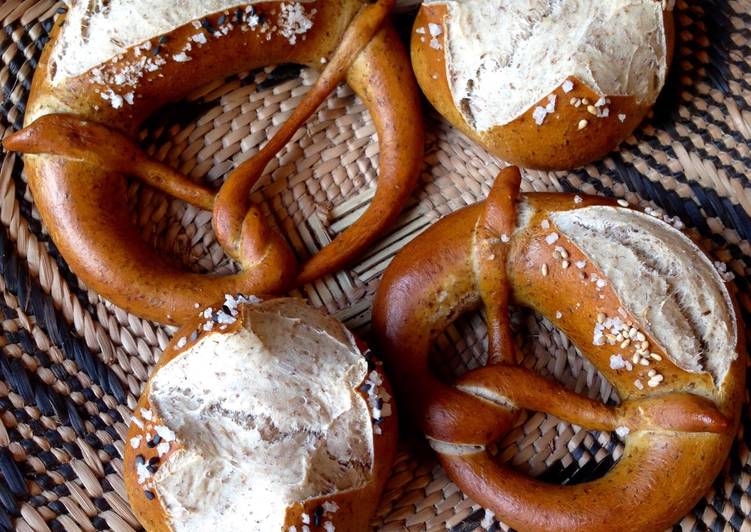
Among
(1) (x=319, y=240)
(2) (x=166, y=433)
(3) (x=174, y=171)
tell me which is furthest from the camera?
(1) (x=319, y=240)

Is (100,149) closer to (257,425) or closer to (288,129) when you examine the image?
(288,129)

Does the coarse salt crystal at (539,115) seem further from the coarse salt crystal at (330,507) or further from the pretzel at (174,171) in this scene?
the coarse salt crystal at (330,507)

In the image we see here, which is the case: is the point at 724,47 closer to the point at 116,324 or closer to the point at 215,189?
the point at 215,189

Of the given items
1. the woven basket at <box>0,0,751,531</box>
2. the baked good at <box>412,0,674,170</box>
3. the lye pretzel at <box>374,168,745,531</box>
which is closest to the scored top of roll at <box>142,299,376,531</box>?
the lye pretzel at <box>374,168,745,531</box>

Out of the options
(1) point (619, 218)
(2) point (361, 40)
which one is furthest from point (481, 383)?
(2) point (361, 40)

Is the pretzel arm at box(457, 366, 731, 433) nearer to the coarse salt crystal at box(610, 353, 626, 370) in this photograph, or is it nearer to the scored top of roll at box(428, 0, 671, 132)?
the coarse salt crystal at box(610, 353, 626, 370)

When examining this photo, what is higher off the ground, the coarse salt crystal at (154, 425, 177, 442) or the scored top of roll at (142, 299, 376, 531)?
the coarse salt crystal at (154, 425, 177, 442)

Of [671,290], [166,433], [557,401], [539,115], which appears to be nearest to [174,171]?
[166,433]
